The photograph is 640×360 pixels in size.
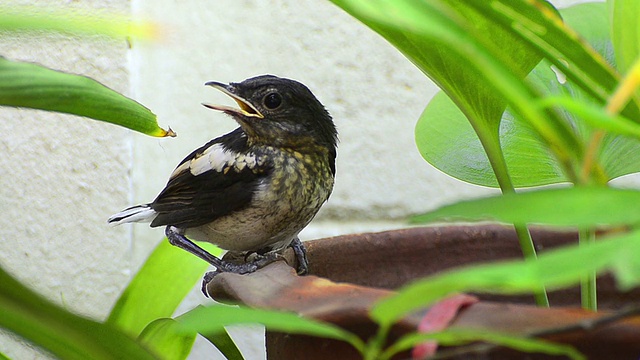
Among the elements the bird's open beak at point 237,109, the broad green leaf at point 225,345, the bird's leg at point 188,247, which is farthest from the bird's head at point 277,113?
the broad green leaf at point 225,345

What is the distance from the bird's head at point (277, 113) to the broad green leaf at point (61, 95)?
1.59 ft

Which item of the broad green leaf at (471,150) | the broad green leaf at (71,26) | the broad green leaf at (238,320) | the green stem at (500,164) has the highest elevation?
the broad green leaf at (471,150)

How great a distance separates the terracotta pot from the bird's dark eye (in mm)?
263

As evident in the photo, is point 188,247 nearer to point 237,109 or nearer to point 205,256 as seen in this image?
point 205,256

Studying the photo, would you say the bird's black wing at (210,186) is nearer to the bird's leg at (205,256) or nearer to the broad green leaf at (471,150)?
the bird's leg at (205,256)

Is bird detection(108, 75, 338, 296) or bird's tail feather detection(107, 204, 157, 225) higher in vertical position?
bird detection(108, 75, 338, 296)

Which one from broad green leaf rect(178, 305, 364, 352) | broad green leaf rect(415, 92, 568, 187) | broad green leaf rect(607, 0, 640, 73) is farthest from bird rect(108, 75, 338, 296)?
broad green leaf rect(178, 305, 364, 352)

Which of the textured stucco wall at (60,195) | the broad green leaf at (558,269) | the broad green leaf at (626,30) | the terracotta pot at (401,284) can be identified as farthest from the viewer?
the textured stucco wall at (60,195)

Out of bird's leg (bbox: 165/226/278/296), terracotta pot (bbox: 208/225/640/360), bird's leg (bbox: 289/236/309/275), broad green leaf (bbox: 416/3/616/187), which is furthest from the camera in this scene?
bird's leg (bbox: 165/226/278/296)

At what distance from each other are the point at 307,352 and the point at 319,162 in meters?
0.55

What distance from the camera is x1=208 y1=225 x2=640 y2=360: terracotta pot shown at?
385 mm

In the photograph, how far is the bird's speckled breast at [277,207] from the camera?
947mm

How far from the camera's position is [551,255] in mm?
260

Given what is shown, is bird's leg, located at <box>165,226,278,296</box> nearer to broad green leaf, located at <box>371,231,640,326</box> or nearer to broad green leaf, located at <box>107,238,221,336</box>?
broad green leaf, located at <box>107,238,221,336</box>
